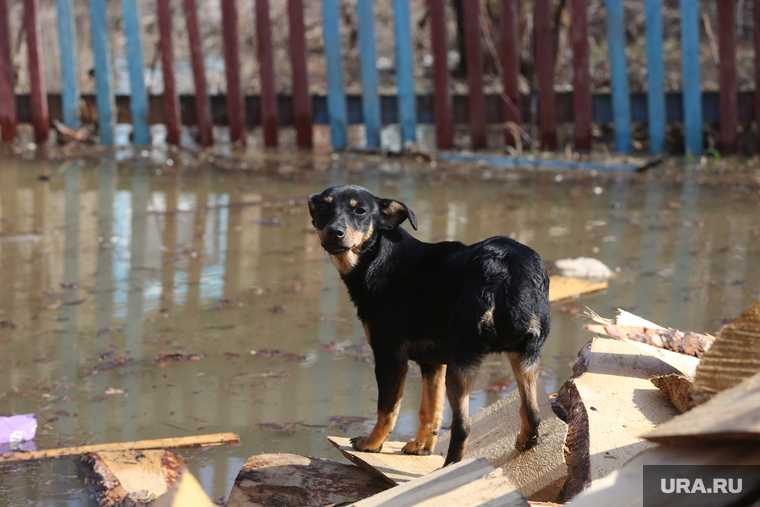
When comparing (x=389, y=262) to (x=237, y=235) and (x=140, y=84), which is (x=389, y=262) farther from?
(x=140, y=84)

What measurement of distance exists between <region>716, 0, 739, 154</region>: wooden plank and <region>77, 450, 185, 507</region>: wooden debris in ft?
27.2

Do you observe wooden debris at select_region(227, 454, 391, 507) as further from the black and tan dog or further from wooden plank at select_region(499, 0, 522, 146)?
wooden plank at select_region(499, 0, 522, 146)

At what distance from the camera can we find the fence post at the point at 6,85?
1075 cm

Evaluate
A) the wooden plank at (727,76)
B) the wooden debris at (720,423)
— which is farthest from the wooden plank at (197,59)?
the wooden debris at (720,423)

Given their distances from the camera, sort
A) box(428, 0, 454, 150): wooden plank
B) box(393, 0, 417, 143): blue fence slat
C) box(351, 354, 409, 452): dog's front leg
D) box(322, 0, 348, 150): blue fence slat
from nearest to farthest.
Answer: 1. box(351, 354, 409, 452): dog's front leg
2. box(428, 0, 454, 150): wooden plank
3. box(393, 0, 417, 143): blue fence slat
4. box(322, 0, 348, 150): blue fence slat

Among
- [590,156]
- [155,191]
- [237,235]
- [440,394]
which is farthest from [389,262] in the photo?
[590,156]

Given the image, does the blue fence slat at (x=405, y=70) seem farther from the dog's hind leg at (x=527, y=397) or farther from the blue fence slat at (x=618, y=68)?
the dog's hind leg at (x=527, y=397)

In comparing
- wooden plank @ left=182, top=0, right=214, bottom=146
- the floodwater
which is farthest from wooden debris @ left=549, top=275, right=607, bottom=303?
wooden plank @ left=182, top=0, right=214, bottom=146

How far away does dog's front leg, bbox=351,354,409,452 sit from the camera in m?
3.14

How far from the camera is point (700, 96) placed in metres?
9.62

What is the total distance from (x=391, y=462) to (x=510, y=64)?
25.0ft

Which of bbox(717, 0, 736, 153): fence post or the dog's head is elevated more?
bbox(717, 0, 736, 153): fence post

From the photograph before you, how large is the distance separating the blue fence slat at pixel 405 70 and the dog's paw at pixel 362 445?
24.3ft

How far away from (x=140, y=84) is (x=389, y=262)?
8403 mm
